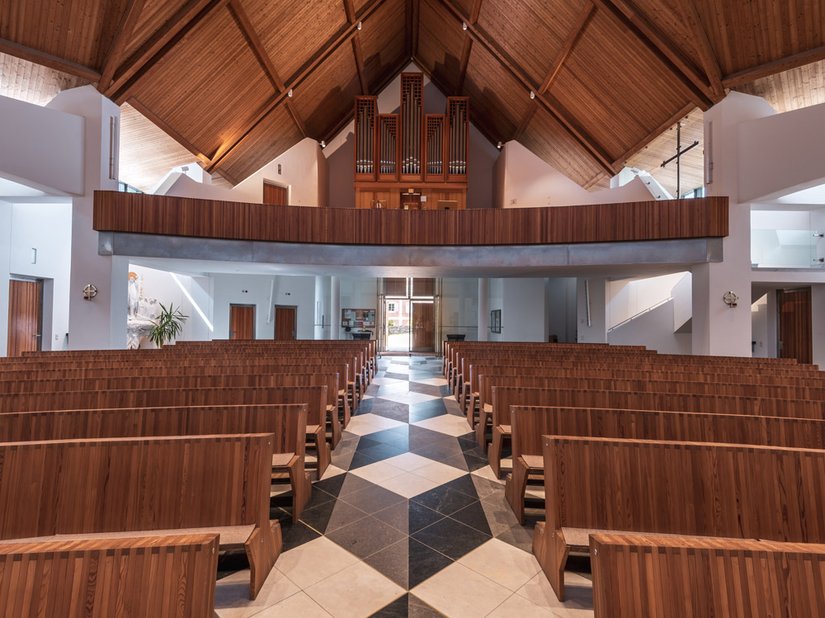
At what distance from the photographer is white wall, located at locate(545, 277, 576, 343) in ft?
43.2

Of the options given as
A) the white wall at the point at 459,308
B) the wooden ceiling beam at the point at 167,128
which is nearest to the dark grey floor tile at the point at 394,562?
the wooden ceiling beam at the point at 167,128

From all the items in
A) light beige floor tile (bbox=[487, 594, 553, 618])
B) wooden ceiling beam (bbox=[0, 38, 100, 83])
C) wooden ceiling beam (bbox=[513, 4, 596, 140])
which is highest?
wooden ceiling beam (bbox=[513, 4, 596, 140])

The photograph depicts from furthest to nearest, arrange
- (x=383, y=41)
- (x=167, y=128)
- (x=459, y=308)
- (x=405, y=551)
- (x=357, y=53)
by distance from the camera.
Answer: (x=459, y=308)
(x=383, y=41)
(x=357, y=53)
(x=167, y=128)
(x=405, y=551)

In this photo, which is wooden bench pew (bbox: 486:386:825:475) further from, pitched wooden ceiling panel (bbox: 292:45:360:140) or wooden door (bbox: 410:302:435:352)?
wooden door (bbox: 410:302:435:352)

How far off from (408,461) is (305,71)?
28.0 feet

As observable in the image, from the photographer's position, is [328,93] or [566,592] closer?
[566,592]

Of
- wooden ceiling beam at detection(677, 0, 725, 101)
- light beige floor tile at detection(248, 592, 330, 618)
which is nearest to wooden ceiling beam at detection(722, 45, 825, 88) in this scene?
wooden ceiling beam at detection(677, 0, 725, 101)

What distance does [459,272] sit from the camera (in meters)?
8.61

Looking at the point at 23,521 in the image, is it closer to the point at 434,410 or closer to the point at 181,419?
the point at 181,419

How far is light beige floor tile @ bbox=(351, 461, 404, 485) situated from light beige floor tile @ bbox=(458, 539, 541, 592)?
1.02 meters

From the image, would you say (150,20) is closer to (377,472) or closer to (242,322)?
(377,472)

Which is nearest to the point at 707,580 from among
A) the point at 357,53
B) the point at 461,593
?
the point at 461,593

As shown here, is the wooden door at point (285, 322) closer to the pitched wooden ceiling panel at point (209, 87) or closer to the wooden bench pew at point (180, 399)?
the pitched wooden ceiling panel at point (209, 87)

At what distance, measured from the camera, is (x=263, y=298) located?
12.3m
